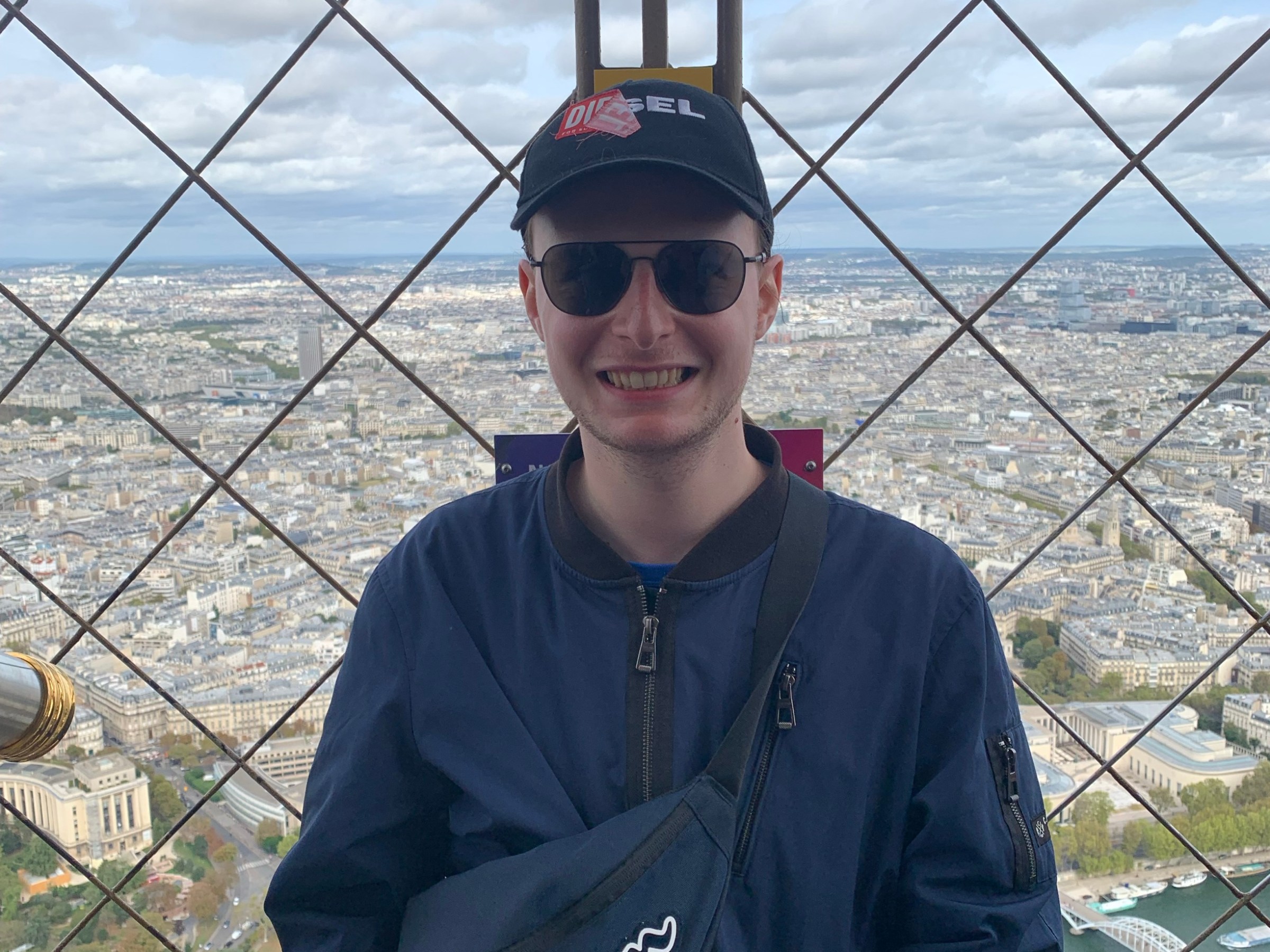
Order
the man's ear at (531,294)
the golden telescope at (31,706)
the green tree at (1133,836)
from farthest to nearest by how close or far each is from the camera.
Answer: the green tree at (1133,836) < the man's ear at (531,294) < the golden telescope at (31,706)

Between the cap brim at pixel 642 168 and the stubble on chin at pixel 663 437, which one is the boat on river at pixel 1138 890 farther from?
the cap brim at pixel 642 168

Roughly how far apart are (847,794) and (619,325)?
2.16ft

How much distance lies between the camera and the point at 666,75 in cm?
183

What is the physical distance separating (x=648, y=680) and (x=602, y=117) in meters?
0.74

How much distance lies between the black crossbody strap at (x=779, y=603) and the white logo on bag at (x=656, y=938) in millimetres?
163

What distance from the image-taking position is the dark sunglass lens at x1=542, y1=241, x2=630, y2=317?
4.17 ft

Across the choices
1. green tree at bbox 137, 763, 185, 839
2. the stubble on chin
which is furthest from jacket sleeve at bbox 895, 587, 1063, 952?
green tree at bbox 137, 763, 185, 839

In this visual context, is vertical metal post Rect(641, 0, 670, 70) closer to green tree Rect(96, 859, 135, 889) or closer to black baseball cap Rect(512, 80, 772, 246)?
black baseball cap Rect(512, 80, 772, 246)

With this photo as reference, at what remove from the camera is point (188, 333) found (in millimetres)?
2656

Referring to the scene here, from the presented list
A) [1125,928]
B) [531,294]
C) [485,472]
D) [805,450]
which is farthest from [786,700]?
[1125,928]

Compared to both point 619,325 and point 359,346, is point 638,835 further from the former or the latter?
point 359,346

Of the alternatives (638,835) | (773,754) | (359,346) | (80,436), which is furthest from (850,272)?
(80,436)

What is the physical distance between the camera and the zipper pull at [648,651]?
122 centimetres

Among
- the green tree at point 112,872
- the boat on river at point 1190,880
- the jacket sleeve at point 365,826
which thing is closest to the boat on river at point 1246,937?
the boat on river at point 1190,880
